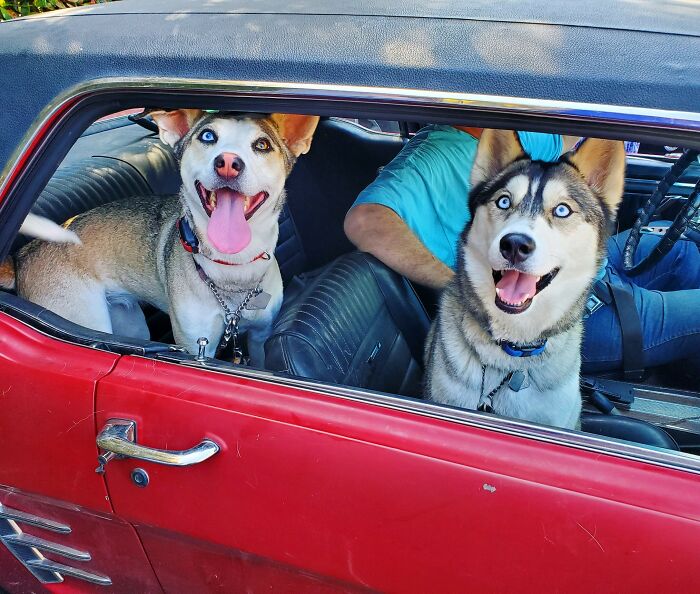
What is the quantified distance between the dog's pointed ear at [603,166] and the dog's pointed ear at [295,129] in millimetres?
880

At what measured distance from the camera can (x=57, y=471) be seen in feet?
5.10

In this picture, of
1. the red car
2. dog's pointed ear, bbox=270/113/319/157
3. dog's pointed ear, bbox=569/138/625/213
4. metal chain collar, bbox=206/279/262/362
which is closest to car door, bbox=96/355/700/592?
the red car

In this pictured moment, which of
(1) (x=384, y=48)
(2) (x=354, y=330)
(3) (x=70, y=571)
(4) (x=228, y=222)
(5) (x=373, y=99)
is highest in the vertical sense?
(1) (x=384, y=48)

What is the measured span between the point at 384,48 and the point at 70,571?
5.23 ft

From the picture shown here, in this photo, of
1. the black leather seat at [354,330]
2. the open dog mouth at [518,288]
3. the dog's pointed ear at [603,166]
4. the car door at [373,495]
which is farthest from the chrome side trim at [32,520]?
the dog's pointed ear at [603,166]

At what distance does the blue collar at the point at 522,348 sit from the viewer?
2.00m

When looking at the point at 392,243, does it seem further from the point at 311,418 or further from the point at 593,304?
the point at 311,418

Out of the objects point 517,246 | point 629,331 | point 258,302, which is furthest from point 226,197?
point 629,331

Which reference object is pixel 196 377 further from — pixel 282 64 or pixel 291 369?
pixel 282 64

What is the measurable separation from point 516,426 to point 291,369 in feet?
2.21

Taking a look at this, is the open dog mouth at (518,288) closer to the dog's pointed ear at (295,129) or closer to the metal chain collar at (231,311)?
the dog's pointed ear at (295,129)

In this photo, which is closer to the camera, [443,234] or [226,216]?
[226,216]

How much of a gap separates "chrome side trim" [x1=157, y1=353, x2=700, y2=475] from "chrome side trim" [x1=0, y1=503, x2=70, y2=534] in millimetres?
596

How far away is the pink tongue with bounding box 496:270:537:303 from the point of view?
6.17 ft
